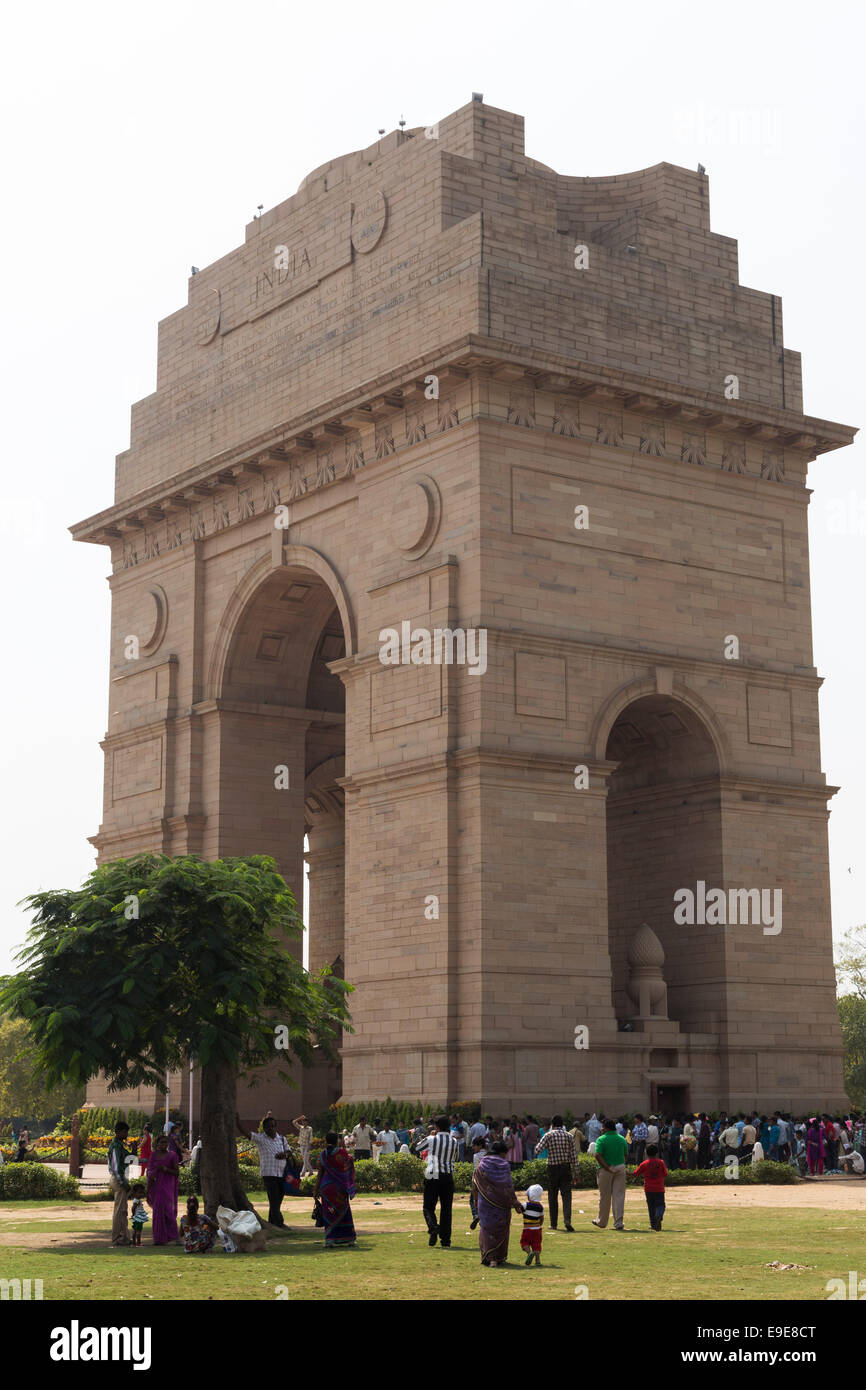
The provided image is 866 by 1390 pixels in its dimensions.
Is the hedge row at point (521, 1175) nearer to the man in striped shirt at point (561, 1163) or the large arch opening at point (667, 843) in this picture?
the man in striped shirt at point (561, 1163)

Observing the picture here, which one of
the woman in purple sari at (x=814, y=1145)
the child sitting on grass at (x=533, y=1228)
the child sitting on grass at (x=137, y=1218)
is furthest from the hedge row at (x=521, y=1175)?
the child sitting on grass at (x=533, y=1228)

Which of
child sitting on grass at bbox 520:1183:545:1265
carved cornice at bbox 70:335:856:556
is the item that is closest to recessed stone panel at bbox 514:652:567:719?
carved cornice at bbox 70:335:856:556

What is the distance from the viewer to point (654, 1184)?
21781mm

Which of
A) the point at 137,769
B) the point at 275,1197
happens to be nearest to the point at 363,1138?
the point at 275,1197

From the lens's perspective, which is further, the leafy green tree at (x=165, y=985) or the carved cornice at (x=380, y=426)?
the carved cornice at (x=380, y=426)

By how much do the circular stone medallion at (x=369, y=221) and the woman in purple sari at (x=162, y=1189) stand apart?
24.4 meters

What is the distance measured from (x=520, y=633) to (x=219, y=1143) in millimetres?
14594

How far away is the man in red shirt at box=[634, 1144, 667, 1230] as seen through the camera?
21.8 metres

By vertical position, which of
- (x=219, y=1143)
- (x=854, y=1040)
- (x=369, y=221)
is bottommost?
(x=219, y=1143)

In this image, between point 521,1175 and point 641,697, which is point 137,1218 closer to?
point 521,1175

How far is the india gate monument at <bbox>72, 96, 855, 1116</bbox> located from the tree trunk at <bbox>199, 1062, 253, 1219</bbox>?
9961 millimetres

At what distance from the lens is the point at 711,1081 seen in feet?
116

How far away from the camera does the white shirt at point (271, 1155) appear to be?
22969 mm
